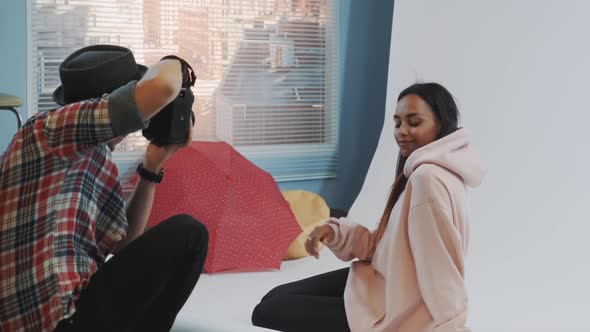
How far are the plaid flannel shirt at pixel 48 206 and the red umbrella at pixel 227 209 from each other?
1613mm

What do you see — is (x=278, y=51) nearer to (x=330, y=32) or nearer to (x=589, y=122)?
(x=330, y=32)

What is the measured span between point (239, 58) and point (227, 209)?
44.9 inches

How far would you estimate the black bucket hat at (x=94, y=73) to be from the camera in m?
1.46

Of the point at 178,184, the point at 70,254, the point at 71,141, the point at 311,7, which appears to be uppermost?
the point at 311,7

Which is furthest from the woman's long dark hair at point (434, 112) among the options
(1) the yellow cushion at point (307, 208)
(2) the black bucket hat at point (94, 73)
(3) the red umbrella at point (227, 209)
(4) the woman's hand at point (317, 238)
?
(1) the yellow cushion at point (307, 208)

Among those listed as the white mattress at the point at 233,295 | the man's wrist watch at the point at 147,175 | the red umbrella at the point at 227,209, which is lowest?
the white mattress at the point at 233,295

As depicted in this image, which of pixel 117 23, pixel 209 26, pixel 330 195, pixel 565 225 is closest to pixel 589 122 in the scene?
pixel 565 225

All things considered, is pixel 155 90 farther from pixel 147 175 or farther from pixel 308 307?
pixel 308 307

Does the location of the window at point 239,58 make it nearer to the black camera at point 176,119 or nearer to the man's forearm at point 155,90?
the black camera at point 176,119

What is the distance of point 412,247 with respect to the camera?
5.66 ft

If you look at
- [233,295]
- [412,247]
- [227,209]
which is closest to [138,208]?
[412,247]

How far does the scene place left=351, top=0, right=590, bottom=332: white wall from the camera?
2.78m

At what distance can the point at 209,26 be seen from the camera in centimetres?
389

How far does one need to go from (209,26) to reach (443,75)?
116cm
